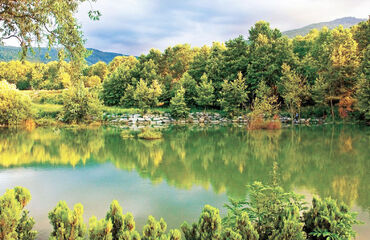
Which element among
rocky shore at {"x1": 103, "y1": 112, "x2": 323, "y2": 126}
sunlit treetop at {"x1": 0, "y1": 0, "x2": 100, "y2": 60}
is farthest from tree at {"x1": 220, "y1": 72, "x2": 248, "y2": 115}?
sunlit treetop at {"x1": 0, "y1": 0, "x2": 100, "y2": 60}

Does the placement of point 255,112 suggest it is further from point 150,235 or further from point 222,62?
point 150,235

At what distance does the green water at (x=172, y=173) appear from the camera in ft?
20.1

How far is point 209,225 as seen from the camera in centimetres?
363

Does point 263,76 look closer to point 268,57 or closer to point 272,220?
point 268,57

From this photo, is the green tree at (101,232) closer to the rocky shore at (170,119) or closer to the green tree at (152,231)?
the green tree at (152,231)

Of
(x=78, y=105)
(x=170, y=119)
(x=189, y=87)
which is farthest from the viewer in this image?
(x=189, y=87)

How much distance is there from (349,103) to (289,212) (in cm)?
2686

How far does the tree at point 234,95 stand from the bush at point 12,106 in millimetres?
18543

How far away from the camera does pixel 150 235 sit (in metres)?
3.50

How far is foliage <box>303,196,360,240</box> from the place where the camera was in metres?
3.69

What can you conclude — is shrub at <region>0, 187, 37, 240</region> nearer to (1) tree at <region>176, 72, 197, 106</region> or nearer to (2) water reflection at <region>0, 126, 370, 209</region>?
(2) water reflection at <region>0, 126, 370, 209</region>

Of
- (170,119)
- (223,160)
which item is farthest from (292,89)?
(223,160)

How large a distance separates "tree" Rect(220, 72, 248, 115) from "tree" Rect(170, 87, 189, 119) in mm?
4053

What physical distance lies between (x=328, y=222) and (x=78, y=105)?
2433cm
